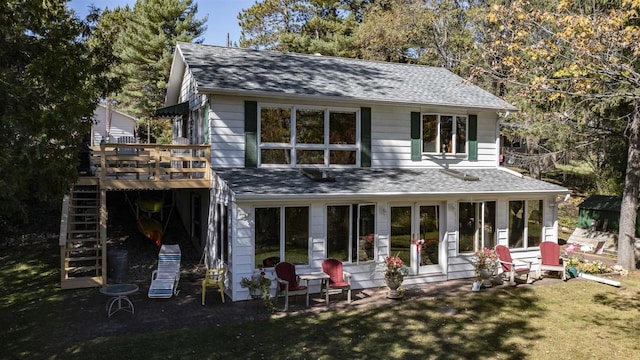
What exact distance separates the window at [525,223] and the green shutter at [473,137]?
2.33 metres

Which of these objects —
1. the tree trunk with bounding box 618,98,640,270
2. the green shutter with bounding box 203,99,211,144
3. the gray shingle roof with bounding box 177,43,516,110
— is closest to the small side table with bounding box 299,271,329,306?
the green shutter with bounding box 203,99,211,144

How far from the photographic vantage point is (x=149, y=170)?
12750 millimetres

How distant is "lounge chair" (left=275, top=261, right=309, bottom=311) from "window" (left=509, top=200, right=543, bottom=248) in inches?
284

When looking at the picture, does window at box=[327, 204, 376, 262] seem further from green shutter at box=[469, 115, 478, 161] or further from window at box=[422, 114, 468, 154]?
green shutter at box=[469, 115, 478, 161]

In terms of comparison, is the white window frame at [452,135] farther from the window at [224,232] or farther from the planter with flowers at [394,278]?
the window at [224,232]

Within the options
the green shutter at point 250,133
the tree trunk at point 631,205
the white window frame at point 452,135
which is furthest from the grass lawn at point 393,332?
the white window frame at point 452,135

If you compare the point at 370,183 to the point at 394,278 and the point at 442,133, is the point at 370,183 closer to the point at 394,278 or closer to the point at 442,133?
the point at 394,278

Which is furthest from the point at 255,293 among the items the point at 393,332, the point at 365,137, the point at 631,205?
the point at 631,205

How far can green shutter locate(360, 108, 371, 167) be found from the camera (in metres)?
14.4

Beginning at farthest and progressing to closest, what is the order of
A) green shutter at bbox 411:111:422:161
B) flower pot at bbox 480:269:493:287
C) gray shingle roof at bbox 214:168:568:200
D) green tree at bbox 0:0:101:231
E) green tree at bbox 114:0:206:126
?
green tree at bbox 114:0:206:126, green shutter at bbox 411:111:422:161, flower pot at bbox 480:269:493:287, gray shingle roof at bbox 214:168:568:200, green tree at bbox 0:0:101:231

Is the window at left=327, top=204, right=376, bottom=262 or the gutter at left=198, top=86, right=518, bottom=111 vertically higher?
the gutter at left=198, top=86, right=518, bottom=111

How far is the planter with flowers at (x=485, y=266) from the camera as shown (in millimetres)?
12195

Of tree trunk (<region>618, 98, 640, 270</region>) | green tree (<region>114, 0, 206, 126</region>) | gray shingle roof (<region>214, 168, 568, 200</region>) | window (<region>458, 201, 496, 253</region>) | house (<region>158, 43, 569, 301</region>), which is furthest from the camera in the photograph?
green tree (<region>114, 0, 206, 126</region>)

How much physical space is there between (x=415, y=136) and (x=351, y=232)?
4.48 meters
